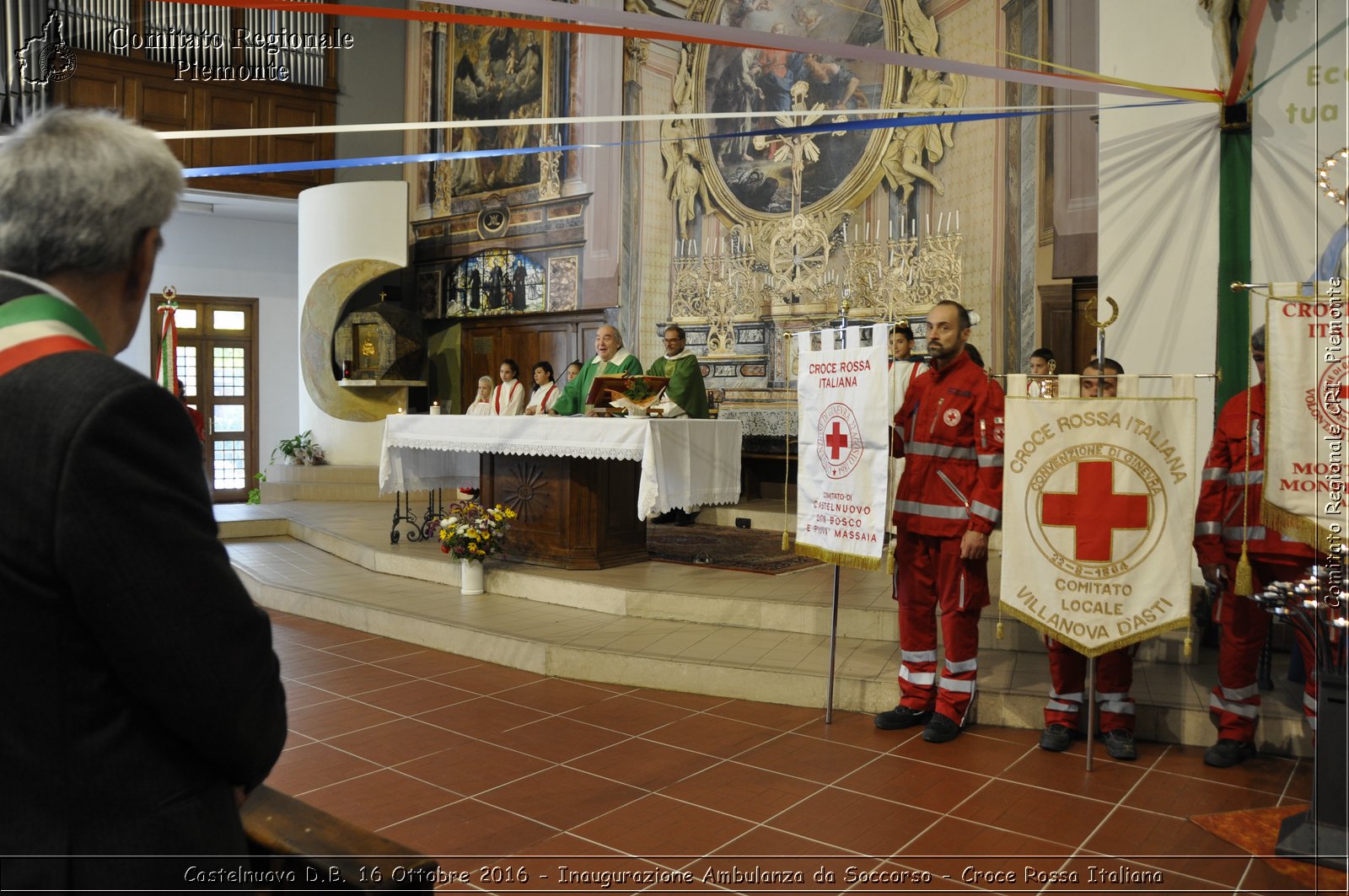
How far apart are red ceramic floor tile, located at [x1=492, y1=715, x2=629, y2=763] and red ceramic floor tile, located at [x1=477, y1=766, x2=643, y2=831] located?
24cm

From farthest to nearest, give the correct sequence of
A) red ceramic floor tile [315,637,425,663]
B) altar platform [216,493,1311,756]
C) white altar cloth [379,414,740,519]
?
white altar cloth [379,414,740,519]
red ceramic floor tile [315,637,425,663]
altar platform [216,493,1311,756]

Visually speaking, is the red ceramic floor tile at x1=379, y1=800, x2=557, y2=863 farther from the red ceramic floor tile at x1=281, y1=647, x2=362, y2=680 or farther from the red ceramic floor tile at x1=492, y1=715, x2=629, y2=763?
the red ceramic floor tile at x1=281, y1=647, x2=362, y2=680

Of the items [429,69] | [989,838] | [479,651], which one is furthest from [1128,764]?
[429,69]

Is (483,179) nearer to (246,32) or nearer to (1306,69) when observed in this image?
(246,32)

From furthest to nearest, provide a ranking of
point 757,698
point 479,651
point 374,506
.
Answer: point 374,506 < point 479,651 < point 757,698

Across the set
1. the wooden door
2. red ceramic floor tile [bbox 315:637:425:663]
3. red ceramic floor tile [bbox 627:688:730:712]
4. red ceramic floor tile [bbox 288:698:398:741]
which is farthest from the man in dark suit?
the wooden door

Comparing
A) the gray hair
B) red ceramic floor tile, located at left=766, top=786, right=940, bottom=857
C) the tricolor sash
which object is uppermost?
the gray hair

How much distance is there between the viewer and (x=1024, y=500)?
425 cm

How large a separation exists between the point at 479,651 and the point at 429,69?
39.6 ft

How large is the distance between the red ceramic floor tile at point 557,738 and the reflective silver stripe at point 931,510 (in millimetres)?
1728

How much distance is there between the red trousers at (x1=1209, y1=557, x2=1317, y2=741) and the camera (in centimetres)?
411

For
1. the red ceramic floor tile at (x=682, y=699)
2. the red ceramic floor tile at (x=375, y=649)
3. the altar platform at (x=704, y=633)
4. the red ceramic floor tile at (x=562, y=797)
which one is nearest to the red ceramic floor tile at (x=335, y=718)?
the red ceramic floor tile at (x=375, y=649)

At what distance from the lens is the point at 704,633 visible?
5816 mm

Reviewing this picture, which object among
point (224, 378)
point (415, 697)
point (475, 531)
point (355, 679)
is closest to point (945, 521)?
point (415, 697)
